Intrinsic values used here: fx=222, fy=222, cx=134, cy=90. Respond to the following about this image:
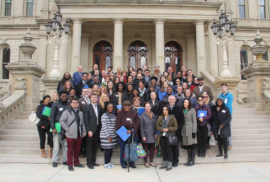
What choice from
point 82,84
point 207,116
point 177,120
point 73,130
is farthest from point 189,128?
point 82,84

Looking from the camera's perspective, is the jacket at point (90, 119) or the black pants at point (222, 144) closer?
the jacket at point (90, 119)

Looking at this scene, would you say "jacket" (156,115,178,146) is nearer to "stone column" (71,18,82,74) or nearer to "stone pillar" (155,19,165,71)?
"stone pillar" (155,19,165,71)

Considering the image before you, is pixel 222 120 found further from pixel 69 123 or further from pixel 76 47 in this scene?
pixel 76 47

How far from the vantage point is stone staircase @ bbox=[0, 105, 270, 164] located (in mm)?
7043

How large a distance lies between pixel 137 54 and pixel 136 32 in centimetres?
211

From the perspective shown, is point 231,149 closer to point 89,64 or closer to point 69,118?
point 69,118

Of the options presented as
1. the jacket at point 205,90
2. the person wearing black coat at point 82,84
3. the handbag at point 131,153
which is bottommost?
the handbag at point 131,153

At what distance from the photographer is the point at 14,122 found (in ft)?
29.6

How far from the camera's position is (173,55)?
71.9 ft

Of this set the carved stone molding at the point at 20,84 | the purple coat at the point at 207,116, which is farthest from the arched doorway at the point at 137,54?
the purple coat at the point at 207,116

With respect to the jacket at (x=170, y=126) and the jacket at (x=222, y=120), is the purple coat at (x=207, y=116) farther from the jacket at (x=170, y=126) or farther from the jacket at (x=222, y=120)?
the jacket at (x=170, y=126)

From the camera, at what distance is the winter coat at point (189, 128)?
262 inches

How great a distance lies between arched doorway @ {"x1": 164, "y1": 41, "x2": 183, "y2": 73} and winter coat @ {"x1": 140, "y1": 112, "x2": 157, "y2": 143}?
52.0 ft

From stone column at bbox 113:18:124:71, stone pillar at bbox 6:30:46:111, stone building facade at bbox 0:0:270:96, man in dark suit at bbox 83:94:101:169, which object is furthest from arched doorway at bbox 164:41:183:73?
man in dark suit at bbox 83:94:101:169
